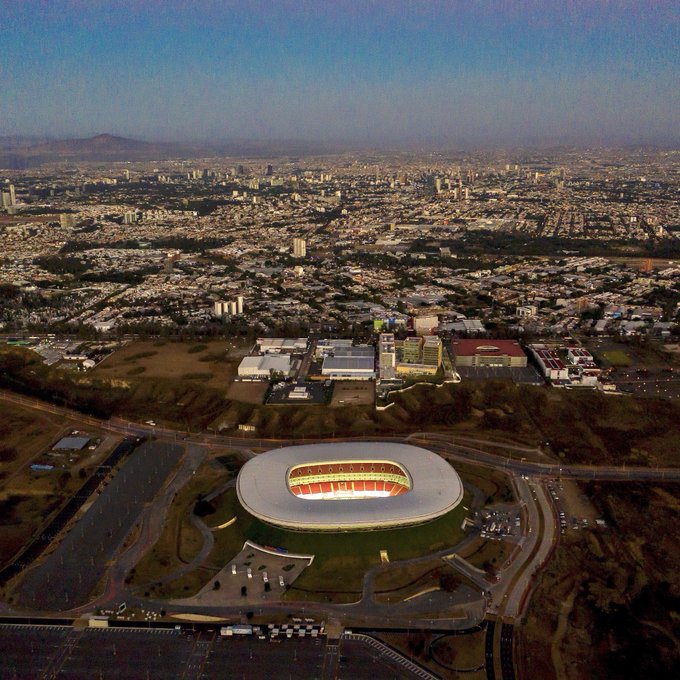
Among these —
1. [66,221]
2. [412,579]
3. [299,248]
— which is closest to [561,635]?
[412,579]

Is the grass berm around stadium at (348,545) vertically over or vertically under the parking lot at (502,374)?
over

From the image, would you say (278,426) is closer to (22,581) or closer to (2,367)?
(22,581)

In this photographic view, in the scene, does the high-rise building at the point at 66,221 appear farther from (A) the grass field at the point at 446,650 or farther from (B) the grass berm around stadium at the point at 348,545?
(A) the grass field at the point at 446,650

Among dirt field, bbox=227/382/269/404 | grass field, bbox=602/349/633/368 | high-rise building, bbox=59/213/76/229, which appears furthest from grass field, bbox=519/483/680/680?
high-rise building, bbox=59/213/76/229

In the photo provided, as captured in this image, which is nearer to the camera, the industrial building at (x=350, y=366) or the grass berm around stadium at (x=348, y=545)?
the grass berm around stadium at (x=348, y=545)

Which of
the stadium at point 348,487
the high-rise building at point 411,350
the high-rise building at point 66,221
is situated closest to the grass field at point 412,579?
the stadium at point 348,487

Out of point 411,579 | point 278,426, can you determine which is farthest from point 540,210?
point 411,579
